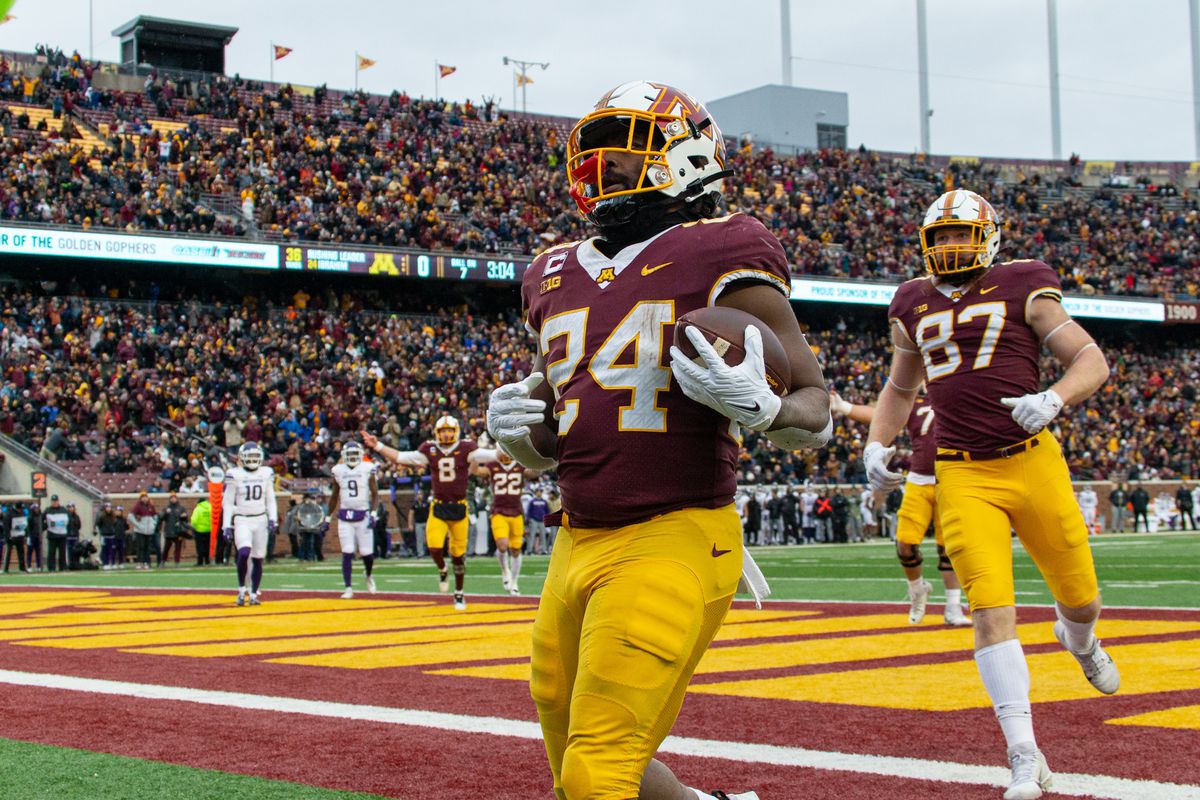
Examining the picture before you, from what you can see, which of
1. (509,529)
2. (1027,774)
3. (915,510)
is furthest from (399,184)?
(1027,774)

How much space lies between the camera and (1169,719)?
5.63m

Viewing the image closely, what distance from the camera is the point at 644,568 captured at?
9.62 feet

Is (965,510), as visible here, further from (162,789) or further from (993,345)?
(162,789)

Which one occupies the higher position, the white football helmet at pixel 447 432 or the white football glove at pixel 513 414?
the white football helmet at pixel 447 432

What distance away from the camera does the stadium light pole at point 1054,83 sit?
5125 cm

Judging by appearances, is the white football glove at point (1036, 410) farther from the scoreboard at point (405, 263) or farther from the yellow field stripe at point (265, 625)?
the scoreboard at point (405, 263)

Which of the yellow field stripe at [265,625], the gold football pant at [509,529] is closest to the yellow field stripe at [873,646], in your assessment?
the yellow field stripe at [265,625]

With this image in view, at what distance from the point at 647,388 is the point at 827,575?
14631 mm

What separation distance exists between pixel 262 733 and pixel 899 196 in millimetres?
42541

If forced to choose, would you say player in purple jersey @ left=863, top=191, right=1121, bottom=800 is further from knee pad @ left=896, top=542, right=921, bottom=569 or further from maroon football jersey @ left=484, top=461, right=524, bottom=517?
maroon football jersey @ left=484, top=461, right=524, bottom=517

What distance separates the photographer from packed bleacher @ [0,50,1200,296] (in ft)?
106

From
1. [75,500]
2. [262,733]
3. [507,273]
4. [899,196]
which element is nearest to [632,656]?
[262,733]

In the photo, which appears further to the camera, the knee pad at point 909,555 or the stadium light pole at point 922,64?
the stadium light pole at point 922,64

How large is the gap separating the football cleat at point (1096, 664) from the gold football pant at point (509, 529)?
10492 millimetres
